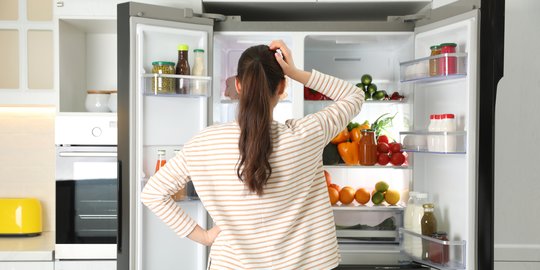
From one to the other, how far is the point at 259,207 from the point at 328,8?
6.13 ft

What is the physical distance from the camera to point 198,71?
272 centimetres

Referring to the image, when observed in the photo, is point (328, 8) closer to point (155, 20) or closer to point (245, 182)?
point (155, 20)

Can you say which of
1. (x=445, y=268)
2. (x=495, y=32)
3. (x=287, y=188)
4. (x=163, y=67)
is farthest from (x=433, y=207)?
(x=287, y=188)

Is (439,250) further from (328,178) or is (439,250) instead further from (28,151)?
(28,151)

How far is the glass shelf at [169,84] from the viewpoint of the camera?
2.60 meters

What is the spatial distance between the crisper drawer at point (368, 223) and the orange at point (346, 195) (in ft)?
0.15

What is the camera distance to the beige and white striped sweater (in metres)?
1.38

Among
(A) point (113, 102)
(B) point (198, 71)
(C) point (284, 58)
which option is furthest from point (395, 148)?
(C) point (284, 58)

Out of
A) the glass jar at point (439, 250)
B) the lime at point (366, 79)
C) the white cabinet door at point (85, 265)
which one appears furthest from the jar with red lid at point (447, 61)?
the white cabinet door at point (85, 265)

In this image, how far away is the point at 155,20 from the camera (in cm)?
262

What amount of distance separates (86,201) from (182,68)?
86 centimetres

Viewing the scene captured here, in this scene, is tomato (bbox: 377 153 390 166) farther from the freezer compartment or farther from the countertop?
the countertop

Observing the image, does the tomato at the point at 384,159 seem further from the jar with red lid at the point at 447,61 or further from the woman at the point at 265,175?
the woman at the point at 265,175

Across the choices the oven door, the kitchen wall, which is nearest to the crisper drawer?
the oven door
